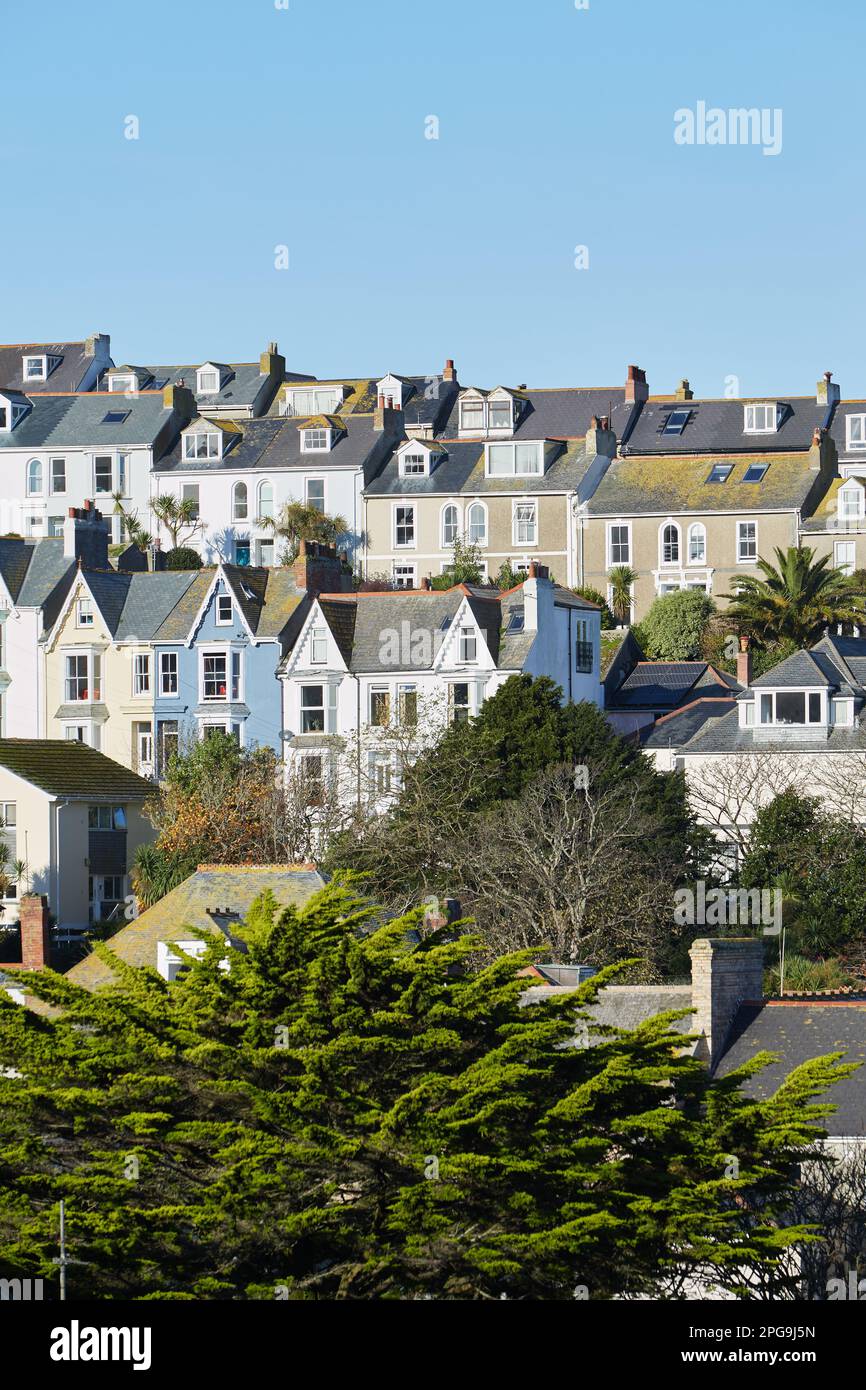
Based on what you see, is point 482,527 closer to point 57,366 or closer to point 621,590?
point 621,590

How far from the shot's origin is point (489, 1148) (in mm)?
28594

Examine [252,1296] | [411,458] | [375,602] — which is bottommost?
[252,1296]

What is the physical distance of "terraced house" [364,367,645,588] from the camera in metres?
90.4

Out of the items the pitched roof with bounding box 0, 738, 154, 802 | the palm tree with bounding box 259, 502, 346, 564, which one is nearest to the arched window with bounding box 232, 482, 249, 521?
the palm tree with bounding box 259, 502, 346, 564

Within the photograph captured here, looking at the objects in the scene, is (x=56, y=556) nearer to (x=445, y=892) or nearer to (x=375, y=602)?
(x=375, y=602)

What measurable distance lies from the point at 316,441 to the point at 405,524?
18.6ft

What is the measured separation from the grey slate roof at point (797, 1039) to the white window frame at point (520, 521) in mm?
52218

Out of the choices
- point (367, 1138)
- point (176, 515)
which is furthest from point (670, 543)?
point (367, 1138)

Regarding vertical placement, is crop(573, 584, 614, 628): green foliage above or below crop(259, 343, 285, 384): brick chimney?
below

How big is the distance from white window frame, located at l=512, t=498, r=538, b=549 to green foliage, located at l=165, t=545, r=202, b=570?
38.1 feet

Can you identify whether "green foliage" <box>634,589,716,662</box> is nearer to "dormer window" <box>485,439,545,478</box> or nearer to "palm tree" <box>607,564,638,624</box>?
"palm tree" <box>607,564,638,624</box>

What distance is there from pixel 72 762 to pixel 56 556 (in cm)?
1037

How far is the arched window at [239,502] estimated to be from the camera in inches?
3720
